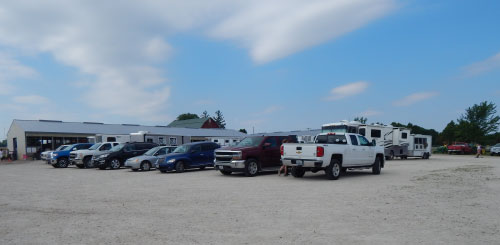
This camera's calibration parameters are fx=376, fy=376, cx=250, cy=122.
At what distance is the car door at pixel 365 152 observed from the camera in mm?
15883

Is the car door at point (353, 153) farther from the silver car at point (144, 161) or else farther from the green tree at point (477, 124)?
the green tree at point (477, 124)

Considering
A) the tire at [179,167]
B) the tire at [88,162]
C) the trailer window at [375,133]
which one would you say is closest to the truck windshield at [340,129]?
the trailer window at [375,133]

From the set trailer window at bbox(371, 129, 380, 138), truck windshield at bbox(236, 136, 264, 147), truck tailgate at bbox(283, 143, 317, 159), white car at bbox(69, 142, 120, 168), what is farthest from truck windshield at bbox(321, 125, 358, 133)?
white car at bbox(69, 142, 120, 168)

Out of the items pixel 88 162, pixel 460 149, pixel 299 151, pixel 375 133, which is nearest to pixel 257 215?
pixel 299 151

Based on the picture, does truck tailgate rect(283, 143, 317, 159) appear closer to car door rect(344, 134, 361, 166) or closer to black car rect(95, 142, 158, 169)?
car door rect(344, 134, 361, 166)

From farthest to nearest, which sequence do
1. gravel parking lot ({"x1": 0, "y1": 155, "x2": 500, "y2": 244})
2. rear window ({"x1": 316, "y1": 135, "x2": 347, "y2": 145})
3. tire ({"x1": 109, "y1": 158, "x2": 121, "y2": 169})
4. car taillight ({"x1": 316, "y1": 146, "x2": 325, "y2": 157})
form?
1. tire ({"x1": 109, "y1": 158, "x2": 121, "y2": 169})
2. rear window ({"x1": 316, "y1": 135, "x2": 347, "y2": 145})
3. car taillight ({"x1": 316, "y1": 146, "x2": 325, "y2": 157})
4. gravel parking lot ({"x1": 0, "y1": 155, "x2": 500, "y2": 244})

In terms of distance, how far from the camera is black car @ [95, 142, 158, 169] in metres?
22.5

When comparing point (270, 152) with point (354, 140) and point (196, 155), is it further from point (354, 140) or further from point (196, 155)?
point (196, 155)

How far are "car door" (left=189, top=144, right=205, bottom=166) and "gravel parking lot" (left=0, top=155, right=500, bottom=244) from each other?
769 centimetres

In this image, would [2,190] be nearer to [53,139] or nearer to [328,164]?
[328,164]

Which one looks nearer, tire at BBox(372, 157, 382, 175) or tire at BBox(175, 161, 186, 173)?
tire at BBox(372, 157, 382, 175)

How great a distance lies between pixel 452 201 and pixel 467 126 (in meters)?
60.0

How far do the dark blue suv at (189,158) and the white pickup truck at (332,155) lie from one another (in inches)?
253

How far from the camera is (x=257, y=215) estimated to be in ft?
24.8
